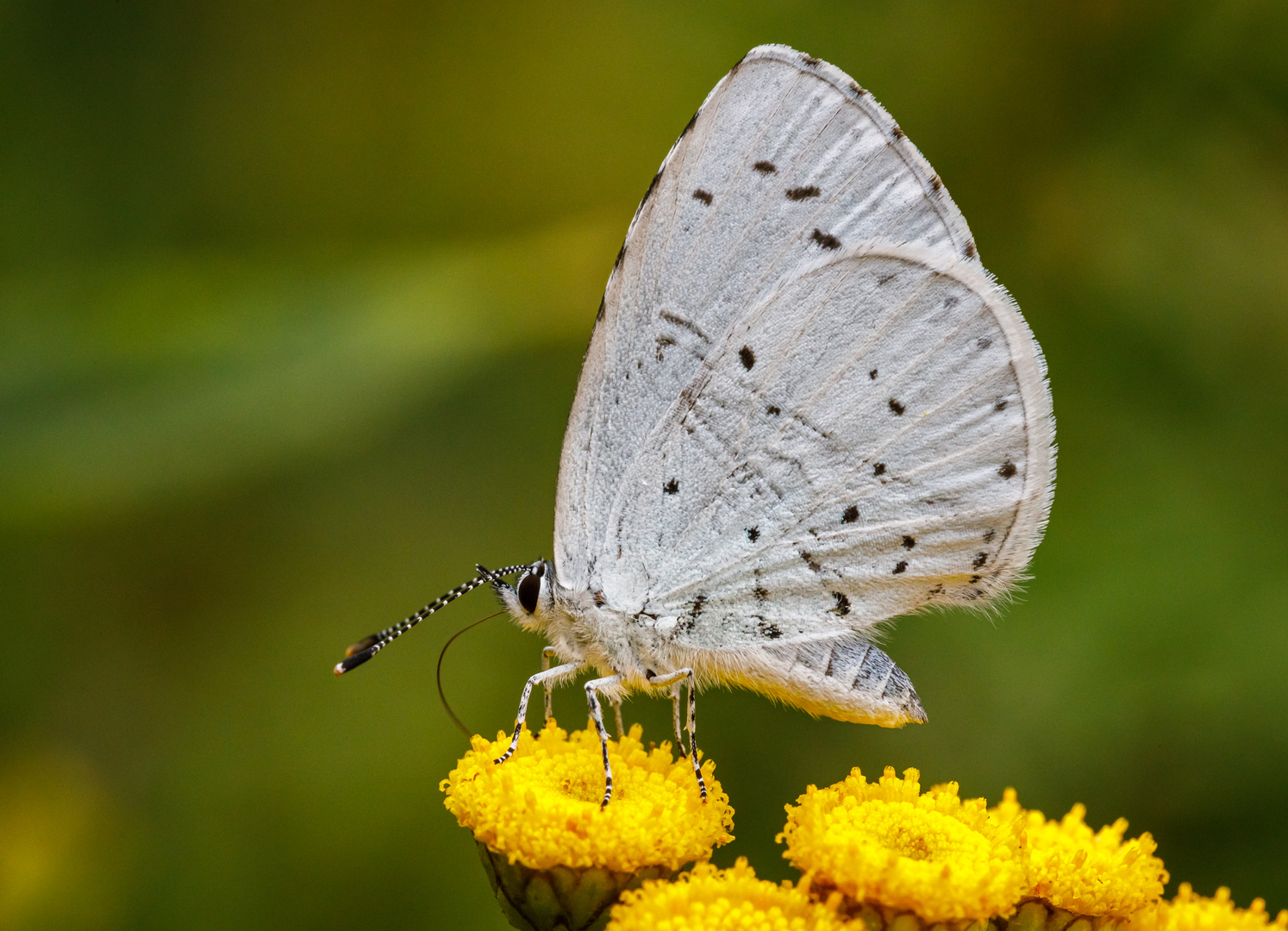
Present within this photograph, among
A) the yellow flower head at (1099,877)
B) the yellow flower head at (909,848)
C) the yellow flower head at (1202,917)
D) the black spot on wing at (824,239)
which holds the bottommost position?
the yellow flower head at (1202,917)

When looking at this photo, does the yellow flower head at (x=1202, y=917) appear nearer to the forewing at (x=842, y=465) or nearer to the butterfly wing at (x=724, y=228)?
the forewing at (x=842, y=465)

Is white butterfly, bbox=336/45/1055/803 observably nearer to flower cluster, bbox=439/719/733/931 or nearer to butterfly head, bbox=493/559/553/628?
butterfly head, bbox=493/559/553/628

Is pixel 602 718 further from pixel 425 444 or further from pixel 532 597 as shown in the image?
pixel 425 444

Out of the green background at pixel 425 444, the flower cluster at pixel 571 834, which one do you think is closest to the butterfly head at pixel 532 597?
the flower cluster at pixel 571 834

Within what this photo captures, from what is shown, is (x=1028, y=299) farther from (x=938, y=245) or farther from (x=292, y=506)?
(x=292, y=506)

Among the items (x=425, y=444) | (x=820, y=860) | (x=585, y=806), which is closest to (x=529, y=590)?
(x=585, y=806)

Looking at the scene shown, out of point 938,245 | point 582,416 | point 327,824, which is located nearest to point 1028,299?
point 938,245
